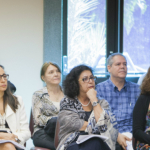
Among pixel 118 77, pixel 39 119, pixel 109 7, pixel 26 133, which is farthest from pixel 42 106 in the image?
pixel 109 7

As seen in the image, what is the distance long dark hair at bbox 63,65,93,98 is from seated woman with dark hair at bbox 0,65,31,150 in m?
0.49

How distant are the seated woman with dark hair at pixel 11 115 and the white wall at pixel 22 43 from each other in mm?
1747

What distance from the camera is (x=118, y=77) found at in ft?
11.4

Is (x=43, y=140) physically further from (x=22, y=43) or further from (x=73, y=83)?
(x=22, y=43)

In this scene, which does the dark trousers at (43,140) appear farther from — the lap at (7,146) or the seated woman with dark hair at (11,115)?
the lap at (7,146)

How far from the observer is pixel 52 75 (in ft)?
12.0

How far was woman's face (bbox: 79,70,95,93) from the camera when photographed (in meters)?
2.79

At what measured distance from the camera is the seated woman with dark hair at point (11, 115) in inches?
105

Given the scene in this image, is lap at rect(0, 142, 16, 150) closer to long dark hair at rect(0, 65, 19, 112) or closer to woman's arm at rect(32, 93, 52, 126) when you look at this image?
long dark hair at rect(0, 65, 19, 112)

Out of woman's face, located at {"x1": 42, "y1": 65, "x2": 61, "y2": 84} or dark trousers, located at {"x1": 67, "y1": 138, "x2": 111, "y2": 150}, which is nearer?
dark trousers, located at {"x1": 67, "y1": 138, "x2": 111, "y2": 150}

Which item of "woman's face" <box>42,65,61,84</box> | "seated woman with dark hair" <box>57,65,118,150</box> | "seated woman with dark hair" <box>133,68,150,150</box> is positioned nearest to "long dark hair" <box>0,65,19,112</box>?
"seated woman with dark hair" <box>57,65,118,150</box>

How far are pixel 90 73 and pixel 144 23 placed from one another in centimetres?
264

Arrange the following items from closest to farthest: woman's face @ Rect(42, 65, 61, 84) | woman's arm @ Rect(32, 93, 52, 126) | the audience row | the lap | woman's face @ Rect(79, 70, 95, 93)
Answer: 1. the lap
2. the audience row
3. woman's face @ Rect(79, 70, 95, 93)
4. woman's arm @ Rect(32, 93, 52, 126)
5. woman's face @ Rect(42, 65, 61, 84)

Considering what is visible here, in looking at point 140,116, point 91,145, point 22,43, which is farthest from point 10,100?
point 22,43
